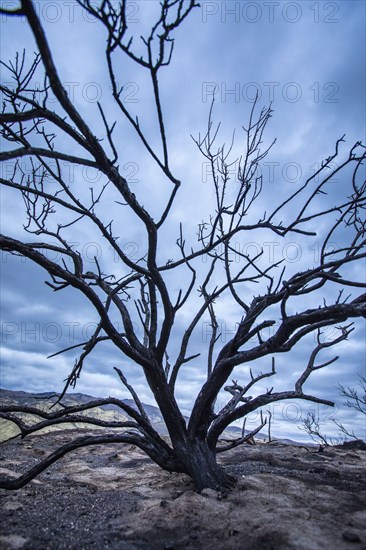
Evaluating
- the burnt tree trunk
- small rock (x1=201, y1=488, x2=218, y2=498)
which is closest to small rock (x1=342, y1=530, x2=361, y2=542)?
small rock (x1=201, y1=488, x2=218, y2=498)

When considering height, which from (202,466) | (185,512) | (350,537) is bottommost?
(185,512)

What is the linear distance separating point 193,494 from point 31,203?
14.6ft

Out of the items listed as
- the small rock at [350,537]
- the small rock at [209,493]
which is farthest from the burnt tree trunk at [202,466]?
the small rock at [350,537]

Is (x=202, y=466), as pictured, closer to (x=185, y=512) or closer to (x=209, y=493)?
(x=209, y=493)

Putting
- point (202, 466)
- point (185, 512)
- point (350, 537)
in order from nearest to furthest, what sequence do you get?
1. point (350, 537)
2. point (185, 512)
3. point (202, 466)

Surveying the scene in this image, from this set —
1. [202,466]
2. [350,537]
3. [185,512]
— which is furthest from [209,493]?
[350,537]

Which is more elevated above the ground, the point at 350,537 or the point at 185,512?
the point at 350,537

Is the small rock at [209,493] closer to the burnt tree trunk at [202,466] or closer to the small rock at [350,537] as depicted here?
the burnt tree trunk at [202,466]

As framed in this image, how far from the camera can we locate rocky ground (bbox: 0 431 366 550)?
2.43 meters

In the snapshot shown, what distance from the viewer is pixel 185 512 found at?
119 inches

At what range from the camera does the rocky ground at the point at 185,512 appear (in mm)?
2428

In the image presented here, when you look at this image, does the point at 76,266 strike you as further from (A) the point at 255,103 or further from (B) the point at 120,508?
(A) the point at 255,103

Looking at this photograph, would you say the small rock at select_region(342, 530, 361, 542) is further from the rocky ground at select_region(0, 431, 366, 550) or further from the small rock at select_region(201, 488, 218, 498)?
the small rock at select_region(201, 488, 218, 498)

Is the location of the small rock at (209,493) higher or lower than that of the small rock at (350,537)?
lower
